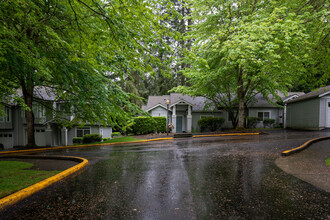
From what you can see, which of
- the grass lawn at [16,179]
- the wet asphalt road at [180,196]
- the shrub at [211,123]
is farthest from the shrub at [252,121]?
the grass lawn at [16,179]

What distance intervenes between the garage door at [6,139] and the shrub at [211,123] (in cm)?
2355

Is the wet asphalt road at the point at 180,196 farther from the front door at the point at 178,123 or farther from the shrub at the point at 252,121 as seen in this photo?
the front door at the point at 178,123

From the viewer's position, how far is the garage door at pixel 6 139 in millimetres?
23406

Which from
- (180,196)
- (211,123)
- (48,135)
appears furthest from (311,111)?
(48,135)

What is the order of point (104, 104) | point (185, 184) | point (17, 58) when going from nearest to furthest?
point (185, 184) < point (17, 58) < point (104, 104)

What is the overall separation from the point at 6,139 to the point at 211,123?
25658 mm

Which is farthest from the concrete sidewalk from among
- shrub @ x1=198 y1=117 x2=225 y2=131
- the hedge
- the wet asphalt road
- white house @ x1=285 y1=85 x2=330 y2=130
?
the hedge

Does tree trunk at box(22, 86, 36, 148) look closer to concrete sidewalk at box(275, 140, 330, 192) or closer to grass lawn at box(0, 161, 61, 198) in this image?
grass lawn at box(0, 161, 61, 198)

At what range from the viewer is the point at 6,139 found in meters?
23.5

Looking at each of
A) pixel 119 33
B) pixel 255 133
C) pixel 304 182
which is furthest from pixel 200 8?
pixel 304 182

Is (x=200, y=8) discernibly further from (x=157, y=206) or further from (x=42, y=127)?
(x=42, y=127)

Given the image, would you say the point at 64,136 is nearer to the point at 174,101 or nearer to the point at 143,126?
the point at 143,126

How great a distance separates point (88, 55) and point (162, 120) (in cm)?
1621

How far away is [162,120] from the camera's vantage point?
2186cm
